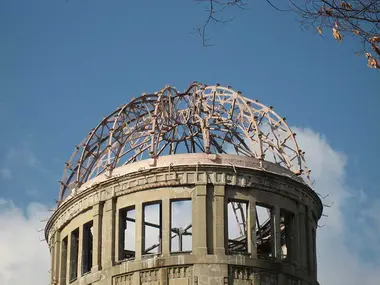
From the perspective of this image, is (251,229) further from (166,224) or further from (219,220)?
(166,224)

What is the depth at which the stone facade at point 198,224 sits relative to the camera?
4722 cm

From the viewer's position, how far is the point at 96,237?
49500 mm

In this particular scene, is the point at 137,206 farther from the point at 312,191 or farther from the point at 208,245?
the point at 312,191

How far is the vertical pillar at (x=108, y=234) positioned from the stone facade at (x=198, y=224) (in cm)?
5

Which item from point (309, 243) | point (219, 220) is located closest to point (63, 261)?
point (219, 220)

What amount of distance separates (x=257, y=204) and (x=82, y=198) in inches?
355

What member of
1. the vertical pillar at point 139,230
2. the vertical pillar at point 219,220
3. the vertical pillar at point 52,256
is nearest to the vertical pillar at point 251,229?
the vertical pillar at point 219,220

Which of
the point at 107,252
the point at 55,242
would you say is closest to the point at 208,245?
the point at 107,252

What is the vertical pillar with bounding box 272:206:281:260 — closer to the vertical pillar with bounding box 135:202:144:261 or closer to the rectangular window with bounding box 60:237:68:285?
the vertical pillar with bounding box 135:202:144:261

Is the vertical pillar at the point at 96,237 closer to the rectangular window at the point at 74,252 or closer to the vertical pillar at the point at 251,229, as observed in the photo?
the rectangular window at the point at 74,252

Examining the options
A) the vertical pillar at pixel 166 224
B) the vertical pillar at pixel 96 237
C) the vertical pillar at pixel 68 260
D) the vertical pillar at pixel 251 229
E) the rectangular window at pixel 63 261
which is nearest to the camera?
the vertical pillar at pixel 166 224

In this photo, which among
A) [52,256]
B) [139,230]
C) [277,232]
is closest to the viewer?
[139,230]

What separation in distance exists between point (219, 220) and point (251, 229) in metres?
1.71

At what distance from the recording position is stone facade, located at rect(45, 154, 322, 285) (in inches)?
1859
